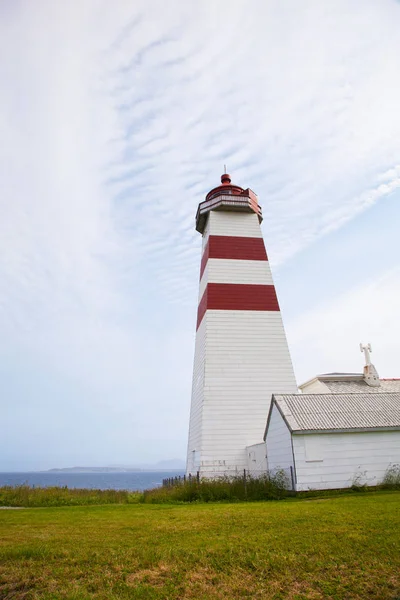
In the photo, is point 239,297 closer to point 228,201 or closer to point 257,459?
point 228,201

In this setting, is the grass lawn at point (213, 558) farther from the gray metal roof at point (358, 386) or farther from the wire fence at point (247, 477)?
the gray metal roof at point (358, 386)

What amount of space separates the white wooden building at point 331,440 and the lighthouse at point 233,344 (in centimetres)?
234

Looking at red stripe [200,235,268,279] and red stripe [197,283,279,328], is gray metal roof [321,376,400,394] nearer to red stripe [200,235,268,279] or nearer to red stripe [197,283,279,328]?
red stripe [197,283,279,328]

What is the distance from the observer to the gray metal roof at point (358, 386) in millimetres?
21906

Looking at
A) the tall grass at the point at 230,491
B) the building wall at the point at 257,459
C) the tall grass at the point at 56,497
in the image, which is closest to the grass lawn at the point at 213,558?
the tall grass at the point at 230,491

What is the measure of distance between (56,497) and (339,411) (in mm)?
10496

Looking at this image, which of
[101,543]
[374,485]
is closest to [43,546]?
[101,543]

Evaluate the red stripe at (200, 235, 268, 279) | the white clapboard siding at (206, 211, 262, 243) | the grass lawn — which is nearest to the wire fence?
the grass lawn

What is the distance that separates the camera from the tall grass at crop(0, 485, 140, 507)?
1528 cm

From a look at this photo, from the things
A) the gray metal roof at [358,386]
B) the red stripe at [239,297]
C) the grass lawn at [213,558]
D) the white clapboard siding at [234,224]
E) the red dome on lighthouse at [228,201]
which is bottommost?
the grass lawn at [213,558]

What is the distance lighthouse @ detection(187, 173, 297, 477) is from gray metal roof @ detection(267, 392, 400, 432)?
9.87 feet

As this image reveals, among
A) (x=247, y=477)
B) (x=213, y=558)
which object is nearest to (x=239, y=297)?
(x=247, y=477)

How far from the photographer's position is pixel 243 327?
21.0 m

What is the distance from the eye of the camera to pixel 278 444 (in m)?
16.0
